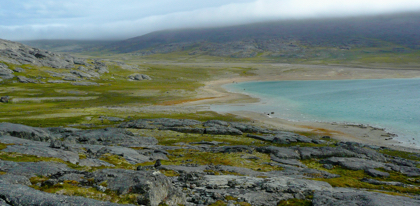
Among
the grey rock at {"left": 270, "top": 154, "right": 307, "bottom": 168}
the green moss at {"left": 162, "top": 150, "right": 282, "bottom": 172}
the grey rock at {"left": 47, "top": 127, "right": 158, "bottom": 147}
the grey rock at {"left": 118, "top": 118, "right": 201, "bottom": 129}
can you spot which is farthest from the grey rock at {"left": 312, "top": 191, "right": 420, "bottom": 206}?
the grey rock at {"left": 118, "top": 118, "right": 201, "bottom": 129}

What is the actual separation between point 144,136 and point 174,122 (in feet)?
46.2

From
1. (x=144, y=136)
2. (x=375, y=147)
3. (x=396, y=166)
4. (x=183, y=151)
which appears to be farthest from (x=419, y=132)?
(x=144, y=136)

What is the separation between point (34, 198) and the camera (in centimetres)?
1700

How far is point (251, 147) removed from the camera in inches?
2076

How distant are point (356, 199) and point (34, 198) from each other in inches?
1052

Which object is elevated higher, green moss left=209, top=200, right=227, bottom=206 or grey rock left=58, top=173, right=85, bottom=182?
grey rock left=58, top=173, right=85, bottom=182

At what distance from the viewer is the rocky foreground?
20.6 m

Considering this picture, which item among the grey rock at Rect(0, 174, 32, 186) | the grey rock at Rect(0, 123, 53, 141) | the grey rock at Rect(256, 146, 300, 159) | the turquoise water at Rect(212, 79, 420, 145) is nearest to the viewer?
the grey rock at Rect(0, 174, 32, 186)

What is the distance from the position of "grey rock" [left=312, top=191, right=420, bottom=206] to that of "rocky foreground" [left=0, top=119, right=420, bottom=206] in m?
0.10

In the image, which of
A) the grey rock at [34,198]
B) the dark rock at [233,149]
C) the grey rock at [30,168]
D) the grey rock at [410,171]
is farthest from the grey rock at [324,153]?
the grey rock at [30,168]

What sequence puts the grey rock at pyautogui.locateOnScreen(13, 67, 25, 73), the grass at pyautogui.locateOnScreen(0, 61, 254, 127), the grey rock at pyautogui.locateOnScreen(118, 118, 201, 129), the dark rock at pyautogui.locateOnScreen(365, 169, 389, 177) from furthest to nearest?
the grey rock at pyautogui.locateOnScreen(13, 67, 25, 73) < the grass at pyautogui.locateOnScreen(0, 61, 254, 127) < the grey rock at pyautogui.locateOnScreen(118, 118, 201, 129) < the dark rock at pyautogui.locateOnScreen(365, 169, 389, 177)

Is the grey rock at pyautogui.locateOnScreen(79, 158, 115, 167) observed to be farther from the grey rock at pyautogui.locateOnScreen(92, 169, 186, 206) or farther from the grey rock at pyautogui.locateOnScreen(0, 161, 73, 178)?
the grey rock at pyautogui.locateOnScreen(92, 169, 186, 206)

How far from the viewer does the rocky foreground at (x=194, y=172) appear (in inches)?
810

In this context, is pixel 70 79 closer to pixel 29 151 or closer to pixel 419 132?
pixel 29 151
